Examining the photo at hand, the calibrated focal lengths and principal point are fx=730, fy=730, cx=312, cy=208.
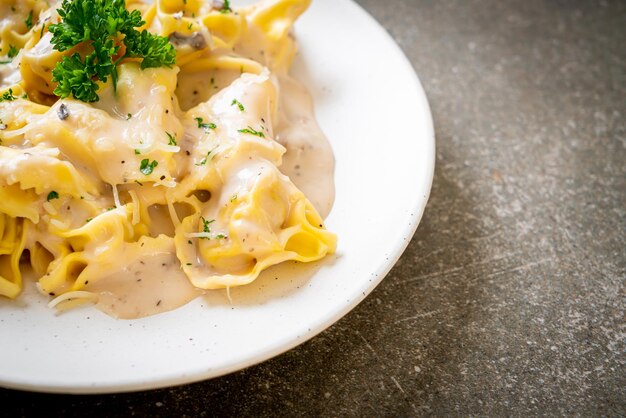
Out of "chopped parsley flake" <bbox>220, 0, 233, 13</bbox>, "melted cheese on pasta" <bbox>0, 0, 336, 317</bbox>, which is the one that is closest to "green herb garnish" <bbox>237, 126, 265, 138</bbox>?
"melted cheese on pasta" <bbox>0, 0, 336, 317</bbox>

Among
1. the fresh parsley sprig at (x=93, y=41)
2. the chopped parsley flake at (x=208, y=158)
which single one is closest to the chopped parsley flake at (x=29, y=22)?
the fresh parsley sprig at (x=93, y=41)

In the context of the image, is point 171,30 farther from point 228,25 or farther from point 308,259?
point 308,259


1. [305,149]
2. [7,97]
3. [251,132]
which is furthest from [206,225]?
[7,97]

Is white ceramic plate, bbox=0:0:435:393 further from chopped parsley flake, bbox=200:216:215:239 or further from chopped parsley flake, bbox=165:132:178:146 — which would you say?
chopped parsley flake, bbox=165:132:178:146

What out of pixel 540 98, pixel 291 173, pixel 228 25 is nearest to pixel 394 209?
pixel 291 173

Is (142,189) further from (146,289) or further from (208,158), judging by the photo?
(146,289)

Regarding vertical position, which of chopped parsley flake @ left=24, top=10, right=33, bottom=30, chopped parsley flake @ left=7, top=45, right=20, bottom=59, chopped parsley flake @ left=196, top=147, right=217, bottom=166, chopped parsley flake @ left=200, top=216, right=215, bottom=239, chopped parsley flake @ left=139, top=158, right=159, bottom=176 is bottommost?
chopped parsley flake @ left=200, top=216, right=215, bottom=239
